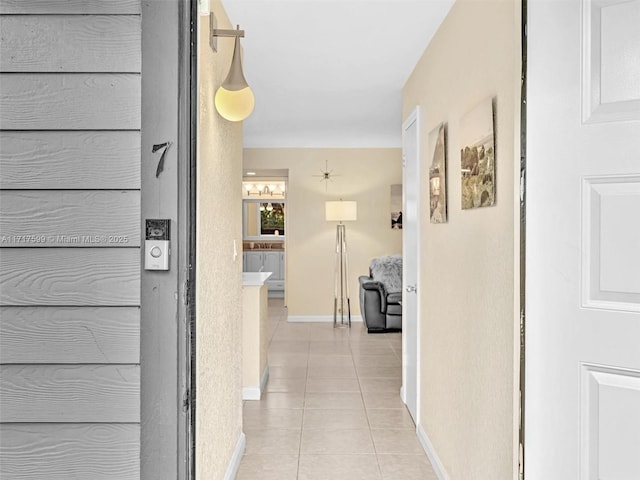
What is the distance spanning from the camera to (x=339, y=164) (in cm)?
772

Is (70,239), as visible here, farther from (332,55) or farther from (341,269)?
(341,269)

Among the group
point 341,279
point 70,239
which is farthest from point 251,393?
point 341,279

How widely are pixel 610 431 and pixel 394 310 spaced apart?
215 inches

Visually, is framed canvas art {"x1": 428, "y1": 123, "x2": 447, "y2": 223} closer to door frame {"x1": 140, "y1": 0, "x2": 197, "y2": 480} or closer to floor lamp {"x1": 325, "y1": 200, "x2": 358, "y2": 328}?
door frame {"x1": 140, "y1": 0, "x2": 197, "y2": 480}

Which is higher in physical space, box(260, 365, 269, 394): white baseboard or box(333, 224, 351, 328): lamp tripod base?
box(333, 224, 351, 328): lamp tripod base

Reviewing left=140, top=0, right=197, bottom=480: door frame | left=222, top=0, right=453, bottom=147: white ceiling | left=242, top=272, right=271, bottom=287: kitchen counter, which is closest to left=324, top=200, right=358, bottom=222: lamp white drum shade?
left=222, top=0, right=453, bottom=147: white ceiling

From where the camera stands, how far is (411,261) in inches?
154

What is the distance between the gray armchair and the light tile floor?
84 centimetres

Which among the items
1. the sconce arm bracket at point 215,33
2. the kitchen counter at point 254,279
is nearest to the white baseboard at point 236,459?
the kitchen counter at point 254,279

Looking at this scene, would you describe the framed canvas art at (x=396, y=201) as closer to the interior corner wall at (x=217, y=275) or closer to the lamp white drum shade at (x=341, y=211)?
the lamp white drum shade at (x=341, y=211)

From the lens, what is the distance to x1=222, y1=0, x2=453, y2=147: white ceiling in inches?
109

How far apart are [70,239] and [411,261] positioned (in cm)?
283

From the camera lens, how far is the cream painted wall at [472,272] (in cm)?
185

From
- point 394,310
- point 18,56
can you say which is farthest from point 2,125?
point 394,310
